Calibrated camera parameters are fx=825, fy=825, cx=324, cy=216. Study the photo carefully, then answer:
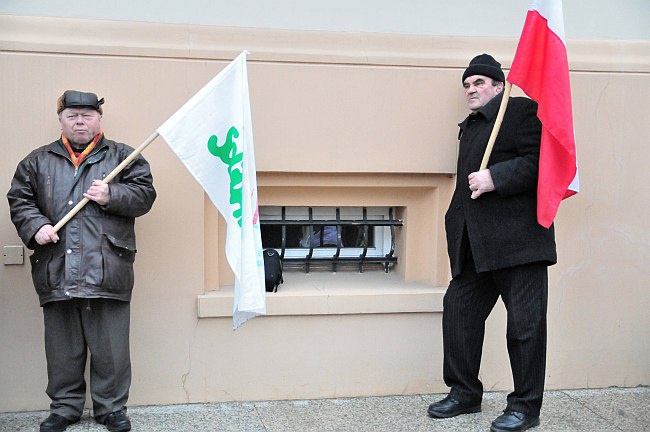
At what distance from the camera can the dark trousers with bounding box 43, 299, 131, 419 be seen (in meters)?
3.97

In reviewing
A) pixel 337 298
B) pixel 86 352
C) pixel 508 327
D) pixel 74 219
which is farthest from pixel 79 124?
pixel 508 327

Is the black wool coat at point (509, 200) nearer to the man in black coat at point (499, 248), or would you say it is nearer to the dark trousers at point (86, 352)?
the man in black coat at point (499, 248)

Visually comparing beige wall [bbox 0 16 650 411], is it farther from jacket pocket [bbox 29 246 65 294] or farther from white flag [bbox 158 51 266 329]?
white flag [bbox 158 51 266 329]

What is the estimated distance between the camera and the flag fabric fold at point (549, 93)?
3.86m

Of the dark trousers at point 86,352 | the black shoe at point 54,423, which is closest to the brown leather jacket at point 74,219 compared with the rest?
the dark trousers at point 86,352

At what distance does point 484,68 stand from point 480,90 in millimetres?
115

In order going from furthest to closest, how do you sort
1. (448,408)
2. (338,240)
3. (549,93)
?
(338,240) → (448,408) → (549,93)

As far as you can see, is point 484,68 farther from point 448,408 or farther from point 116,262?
point 116,262

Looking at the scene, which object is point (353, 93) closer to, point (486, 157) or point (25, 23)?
point (486, 157)

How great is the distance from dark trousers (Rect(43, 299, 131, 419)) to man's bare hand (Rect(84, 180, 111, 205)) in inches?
19.7

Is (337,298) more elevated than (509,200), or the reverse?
(509,200)

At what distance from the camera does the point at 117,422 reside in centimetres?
403

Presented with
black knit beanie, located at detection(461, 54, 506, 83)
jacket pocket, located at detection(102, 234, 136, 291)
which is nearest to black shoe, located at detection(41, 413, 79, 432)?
jacket pocket, located at detection(102, 234, 136, 291)

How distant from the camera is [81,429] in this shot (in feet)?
13.3
